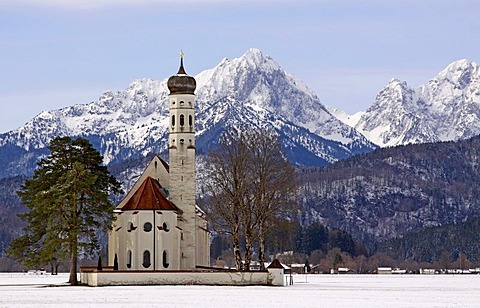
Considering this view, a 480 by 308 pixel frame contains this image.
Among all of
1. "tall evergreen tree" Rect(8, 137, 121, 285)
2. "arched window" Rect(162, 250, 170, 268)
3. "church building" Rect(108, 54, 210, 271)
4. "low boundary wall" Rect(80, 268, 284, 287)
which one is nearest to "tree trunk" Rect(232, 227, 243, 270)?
"low boundary wall" Rect(80, 268, 284, 287)

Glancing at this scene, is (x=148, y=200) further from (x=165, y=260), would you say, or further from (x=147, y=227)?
(x=165, y=260)

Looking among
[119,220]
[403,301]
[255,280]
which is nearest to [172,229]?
[119,220]

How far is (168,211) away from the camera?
395 feet

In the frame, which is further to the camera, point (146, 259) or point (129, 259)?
point (129, 259)

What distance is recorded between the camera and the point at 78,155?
379 feet

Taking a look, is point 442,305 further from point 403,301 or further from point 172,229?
point 172,229

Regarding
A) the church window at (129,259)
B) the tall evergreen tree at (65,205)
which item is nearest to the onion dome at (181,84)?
the tall evergreen tree at (65,205)

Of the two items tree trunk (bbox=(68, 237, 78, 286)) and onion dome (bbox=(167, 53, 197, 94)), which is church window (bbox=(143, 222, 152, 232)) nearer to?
tree trunk (bbox=(68, 237, 78, 286))

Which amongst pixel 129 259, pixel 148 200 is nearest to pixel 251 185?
pixel 148 200

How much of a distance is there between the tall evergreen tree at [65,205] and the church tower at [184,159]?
10110 mm

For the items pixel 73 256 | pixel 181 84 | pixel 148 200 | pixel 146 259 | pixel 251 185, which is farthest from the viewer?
pixel 181 84

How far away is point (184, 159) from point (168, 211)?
7379mm

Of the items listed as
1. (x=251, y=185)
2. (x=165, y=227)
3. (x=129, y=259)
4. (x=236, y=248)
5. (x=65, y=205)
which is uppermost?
(x=251, y=185)

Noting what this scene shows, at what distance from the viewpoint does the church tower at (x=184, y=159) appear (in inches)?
4867
